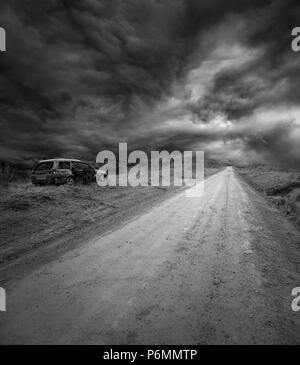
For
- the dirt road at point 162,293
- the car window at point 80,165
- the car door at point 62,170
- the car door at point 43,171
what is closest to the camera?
the dirt road at point 162,293

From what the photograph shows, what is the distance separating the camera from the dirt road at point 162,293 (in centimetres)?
296

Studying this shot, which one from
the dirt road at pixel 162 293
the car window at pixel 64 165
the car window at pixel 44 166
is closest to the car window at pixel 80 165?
the car window at pixel 64 165

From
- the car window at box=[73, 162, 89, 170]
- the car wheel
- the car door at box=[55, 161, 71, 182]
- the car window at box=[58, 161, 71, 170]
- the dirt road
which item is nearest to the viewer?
the dirt road

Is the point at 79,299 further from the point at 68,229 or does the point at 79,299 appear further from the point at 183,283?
the point at 68,229

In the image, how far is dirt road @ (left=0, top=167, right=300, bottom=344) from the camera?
2.96 meters

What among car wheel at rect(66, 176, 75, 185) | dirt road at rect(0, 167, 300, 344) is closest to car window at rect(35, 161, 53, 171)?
car wheel at rect(66, 176, 75, 185)

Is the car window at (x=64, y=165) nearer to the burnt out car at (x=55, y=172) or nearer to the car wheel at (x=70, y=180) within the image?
the burnt out car at (x=55, y=172)

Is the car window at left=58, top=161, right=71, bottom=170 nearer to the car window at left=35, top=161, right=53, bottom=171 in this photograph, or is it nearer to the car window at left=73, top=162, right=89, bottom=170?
the car window at left=35, top=161, right=53, bottom=171

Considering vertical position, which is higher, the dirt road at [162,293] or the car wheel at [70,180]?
the car wheel at [70,180]

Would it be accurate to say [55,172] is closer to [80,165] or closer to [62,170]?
[62,170]

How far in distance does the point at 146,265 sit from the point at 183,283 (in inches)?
38.6
